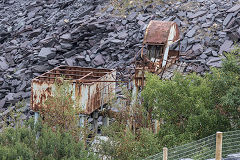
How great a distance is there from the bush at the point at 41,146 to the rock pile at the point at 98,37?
49.7 feet

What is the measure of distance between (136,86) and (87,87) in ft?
7.82

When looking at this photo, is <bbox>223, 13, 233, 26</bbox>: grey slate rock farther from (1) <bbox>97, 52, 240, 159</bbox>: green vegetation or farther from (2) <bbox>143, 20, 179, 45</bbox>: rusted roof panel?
(1) <bbox>97, 52, 240, 159</bbox>: green vegetation

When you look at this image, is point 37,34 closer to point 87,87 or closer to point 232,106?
point 87,87

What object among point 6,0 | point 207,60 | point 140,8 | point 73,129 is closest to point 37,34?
point 140,8

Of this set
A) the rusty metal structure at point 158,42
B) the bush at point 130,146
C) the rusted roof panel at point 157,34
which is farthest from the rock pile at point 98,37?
the bush at point 130,146

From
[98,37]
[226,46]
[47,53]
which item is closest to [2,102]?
[47,53]

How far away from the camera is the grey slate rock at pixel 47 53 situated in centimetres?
3612

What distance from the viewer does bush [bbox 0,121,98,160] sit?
12938 millimetres

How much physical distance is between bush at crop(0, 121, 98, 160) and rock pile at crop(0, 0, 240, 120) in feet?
49.7

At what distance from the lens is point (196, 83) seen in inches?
650

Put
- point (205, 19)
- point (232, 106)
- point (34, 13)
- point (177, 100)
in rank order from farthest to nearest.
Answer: point (34, 13), point (205, 19), point (177, 100), point (232, 106)

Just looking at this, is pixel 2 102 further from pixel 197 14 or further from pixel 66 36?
pixel 197 14

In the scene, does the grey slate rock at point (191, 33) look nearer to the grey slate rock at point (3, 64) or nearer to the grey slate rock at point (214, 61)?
the grey slate rock at point (214, 61)

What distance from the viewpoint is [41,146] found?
45.3 ft
